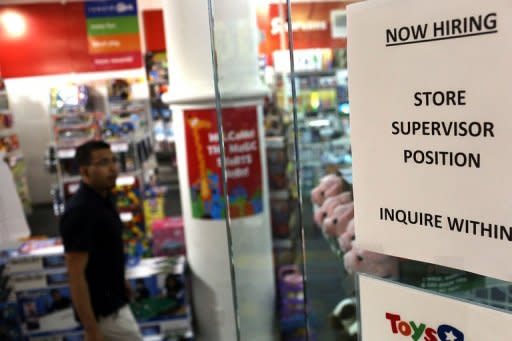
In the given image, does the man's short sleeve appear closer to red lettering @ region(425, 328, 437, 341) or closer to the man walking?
the man walking

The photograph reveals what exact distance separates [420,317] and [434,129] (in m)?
0.32

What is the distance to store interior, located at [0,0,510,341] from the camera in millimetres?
2418

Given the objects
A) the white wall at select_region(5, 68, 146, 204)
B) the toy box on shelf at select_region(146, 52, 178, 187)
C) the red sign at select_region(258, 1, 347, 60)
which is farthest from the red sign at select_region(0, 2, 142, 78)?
the red sign at select_region(258, 1, 347, 60)

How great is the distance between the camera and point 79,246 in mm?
2443

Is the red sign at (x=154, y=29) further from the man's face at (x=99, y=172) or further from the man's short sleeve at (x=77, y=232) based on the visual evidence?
the man's short sleeve at (x=77, y=232)

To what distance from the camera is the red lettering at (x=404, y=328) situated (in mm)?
906

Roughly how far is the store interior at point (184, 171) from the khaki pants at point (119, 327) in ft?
1.98

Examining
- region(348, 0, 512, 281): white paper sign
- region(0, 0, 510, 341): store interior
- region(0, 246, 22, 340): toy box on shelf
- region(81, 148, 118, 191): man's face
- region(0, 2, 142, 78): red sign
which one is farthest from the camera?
region(0, 2, 142, 78): red sign

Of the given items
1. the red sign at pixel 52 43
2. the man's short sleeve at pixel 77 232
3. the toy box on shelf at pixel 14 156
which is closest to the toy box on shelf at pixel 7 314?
the man's short sleeve at pixel 77 232

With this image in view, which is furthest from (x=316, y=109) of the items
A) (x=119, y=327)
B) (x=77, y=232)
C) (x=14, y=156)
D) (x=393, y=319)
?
(x=393, y=319)

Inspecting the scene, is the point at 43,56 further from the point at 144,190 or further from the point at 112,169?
the point at 112,169

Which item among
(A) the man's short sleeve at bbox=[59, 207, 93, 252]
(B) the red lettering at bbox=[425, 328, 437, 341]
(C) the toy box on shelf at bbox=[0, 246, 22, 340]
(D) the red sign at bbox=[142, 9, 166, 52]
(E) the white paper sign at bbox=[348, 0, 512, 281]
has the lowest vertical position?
(C) the toy box on shelf at bbox=[0, 246, 22, 340]

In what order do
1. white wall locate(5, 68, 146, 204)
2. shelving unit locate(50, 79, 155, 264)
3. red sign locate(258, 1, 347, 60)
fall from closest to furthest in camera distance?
shelving unit locate(50, 79, 155, 264) → red sign locate(258, 1, 347, 60) → white wall locate(5, 68, 146, 204)

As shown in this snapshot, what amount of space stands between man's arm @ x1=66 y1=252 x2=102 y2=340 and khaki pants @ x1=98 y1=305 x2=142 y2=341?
0.17 m
